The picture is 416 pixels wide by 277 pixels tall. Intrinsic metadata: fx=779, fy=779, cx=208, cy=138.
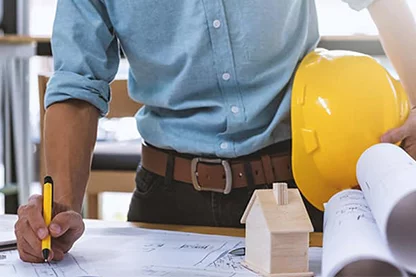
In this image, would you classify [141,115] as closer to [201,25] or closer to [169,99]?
[169,99]

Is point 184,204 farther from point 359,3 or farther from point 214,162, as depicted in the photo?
point 359,3

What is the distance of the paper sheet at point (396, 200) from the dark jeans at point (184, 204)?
37cm

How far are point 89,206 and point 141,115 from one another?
1.65 m

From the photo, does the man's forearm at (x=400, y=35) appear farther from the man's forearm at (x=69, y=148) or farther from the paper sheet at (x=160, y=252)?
the man's forearm at (x=69, y=148)

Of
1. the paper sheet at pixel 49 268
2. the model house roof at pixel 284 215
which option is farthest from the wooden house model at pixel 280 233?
the paper sheet at pixel 49 268

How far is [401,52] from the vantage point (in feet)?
3.81

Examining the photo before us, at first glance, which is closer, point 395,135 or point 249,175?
point 395,135

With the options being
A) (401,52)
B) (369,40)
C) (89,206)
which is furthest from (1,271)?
(369,40)

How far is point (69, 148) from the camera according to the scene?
116 cm

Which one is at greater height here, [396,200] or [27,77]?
[396,200]

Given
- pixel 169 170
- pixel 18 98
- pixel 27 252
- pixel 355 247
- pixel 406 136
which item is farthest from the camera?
pixel 18 98

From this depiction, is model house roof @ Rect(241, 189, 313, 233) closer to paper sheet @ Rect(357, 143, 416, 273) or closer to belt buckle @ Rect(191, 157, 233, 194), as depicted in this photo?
paper sheet @ Rect(357, 143, 416, 273)

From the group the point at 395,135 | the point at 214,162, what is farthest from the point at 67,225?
the point at 395,135

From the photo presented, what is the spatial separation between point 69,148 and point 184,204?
0.24m
